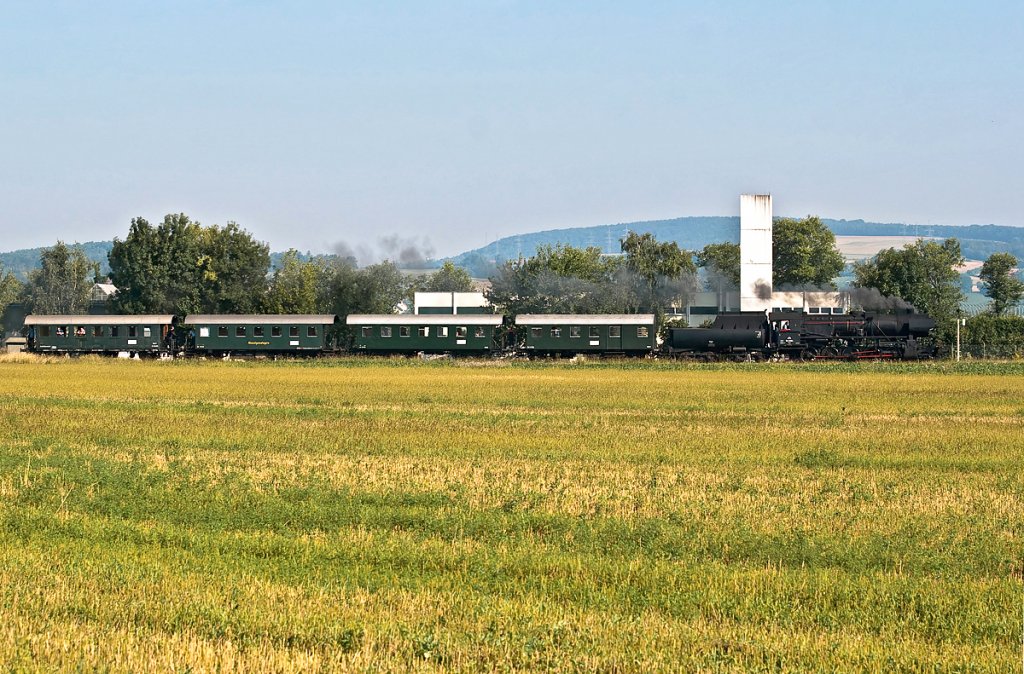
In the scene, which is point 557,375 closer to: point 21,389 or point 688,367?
point 688,367

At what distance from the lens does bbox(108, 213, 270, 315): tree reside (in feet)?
421

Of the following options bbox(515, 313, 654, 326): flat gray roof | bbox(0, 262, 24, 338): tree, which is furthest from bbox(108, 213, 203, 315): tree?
bbox(515, 313, 654, 326): flat gray roof

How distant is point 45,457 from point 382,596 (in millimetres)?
15895

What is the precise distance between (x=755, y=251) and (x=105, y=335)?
71.2 meters

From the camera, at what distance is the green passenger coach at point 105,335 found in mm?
94625

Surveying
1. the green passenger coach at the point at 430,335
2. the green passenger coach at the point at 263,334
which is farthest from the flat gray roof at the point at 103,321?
the green passenger coach at the point at 430,335

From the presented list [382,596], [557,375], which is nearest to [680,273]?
[557,375]

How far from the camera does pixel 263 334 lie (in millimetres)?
93938

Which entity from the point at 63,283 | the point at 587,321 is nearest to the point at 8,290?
the point at 63,283

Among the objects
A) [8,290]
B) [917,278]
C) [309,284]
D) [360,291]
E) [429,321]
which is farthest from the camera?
[8,290]

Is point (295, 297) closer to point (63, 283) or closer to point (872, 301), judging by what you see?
point (63, 283)

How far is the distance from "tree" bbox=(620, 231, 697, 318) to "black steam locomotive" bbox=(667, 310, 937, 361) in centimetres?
4221

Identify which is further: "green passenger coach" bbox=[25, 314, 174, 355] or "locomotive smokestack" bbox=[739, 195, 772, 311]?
"locomotive smokestack" bbox=[739, 195, 772, 311]

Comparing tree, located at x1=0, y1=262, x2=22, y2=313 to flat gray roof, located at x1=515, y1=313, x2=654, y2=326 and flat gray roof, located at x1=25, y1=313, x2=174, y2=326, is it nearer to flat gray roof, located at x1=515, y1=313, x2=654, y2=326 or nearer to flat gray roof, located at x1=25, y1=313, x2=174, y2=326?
flat gray roof, located at x1=25, y1=313, x2=174, y2=326
